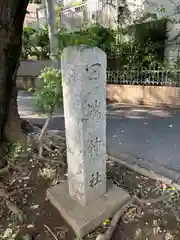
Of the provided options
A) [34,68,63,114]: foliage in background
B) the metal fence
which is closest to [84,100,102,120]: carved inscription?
[34,68,63,114]: foliage in background

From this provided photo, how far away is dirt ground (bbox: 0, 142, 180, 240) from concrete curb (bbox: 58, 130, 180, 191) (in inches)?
3.0

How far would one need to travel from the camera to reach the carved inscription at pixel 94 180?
2.28 meters

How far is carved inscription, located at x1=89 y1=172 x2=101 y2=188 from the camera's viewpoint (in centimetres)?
228

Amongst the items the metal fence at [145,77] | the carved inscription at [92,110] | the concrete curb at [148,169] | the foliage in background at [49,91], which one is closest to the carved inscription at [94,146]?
the carved inscription at [92,110]

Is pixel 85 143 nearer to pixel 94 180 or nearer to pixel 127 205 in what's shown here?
pixel 94 180

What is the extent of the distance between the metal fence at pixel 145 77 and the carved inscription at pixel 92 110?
509cm

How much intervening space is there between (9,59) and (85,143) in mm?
1594

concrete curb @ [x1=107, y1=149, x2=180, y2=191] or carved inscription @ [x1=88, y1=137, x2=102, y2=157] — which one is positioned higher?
carved inscription @ [x1=88, y1=137, x2=102, y2=157]

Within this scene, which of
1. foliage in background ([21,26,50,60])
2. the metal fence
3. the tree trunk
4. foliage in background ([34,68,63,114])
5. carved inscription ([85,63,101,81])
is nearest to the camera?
carved inscription ([85,63,101,81])

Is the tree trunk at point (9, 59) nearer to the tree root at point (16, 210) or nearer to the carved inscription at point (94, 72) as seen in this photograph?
the tree root at point (16, 210)

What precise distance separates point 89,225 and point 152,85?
5.40 meters

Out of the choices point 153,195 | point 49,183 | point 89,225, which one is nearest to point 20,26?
point 49,183

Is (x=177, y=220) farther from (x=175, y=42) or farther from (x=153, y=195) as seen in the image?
(x=175, y=42)

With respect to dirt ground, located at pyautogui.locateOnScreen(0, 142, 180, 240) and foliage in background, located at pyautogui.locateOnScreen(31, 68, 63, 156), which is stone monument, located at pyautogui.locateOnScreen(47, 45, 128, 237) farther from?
foliage in background, located at pyautogui.locateOnScreen(31, 68, 63, 156)
